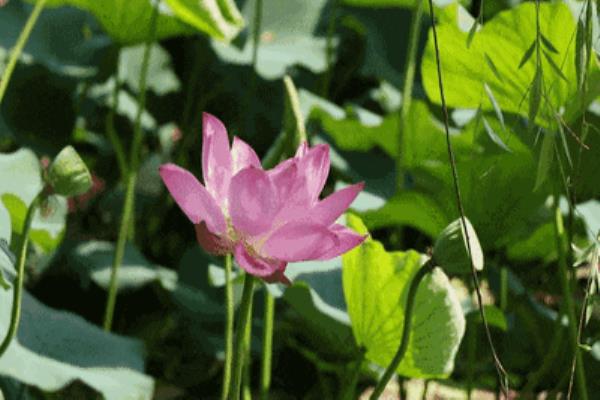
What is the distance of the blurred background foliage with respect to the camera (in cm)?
99

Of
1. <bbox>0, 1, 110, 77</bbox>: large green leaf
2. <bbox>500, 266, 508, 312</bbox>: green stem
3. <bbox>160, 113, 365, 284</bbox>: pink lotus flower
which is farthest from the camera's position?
<bbox>0, 1, 110, 77</bbox>: large green leaf

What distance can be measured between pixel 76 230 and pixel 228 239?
1.07 metres

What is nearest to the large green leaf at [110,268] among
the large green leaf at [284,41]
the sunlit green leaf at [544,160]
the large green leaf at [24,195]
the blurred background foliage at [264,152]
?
the blurred background foliage at [264,152]

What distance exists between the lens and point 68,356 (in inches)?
40.3

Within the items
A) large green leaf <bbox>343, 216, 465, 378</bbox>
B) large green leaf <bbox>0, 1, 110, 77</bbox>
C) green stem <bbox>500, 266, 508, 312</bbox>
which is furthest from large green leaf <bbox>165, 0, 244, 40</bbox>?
large green leaf <bbox>0, 1, 110, 77</bbox>

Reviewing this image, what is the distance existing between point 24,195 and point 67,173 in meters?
0.37

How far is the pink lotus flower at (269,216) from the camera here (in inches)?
22.8

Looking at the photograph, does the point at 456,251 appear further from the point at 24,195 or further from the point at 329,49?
the point at 329,49

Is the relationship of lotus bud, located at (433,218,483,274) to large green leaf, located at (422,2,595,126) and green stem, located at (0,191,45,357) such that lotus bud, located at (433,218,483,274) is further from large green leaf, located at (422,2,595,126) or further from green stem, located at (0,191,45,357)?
large green leaf, located at (422,2,595,126)

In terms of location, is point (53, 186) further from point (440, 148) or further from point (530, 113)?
point (440, 148)

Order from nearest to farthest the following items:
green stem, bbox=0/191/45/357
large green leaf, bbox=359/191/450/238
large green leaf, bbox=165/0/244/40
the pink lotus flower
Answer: the pink lotus flower
green stem, bbox=0/191/45/357
large green leaf, bbox=165/0/244/40
large green leaf, bbox=359/191/450/238

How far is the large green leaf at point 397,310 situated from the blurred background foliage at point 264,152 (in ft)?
0.11

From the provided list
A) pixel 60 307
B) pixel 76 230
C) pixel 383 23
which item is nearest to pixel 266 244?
pixel 60 307

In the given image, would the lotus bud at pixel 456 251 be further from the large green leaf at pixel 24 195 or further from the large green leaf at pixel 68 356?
the large green leaf at pixel 24 195
